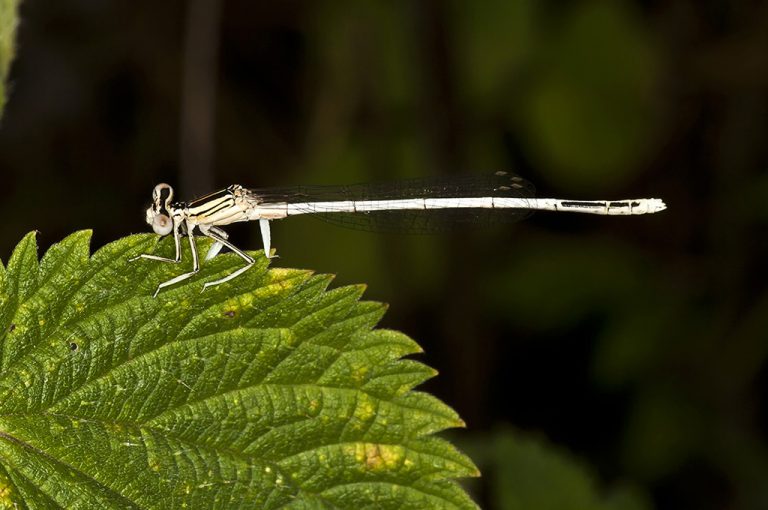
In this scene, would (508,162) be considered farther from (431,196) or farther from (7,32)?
(7,32)

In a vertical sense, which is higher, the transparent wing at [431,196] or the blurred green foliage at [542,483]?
the transparent wing at [431,196]

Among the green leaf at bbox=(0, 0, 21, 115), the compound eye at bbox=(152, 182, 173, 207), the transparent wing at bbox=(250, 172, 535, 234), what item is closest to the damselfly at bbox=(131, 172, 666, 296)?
the transparent wing at bbox=(250, 172, 535, 234)

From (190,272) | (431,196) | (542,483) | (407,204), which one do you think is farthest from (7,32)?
(542,483)

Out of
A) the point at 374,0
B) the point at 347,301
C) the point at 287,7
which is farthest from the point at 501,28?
the point at 347,301

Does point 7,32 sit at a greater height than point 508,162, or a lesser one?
lesser

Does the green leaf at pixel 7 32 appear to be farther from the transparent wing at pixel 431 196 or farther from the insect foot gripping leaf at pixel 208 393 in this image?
the transparent wing at pixel 431 196

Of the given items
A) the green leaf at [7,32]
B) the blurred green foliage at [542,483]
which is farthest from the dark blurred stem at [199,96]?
the green leaf at [7,32]
